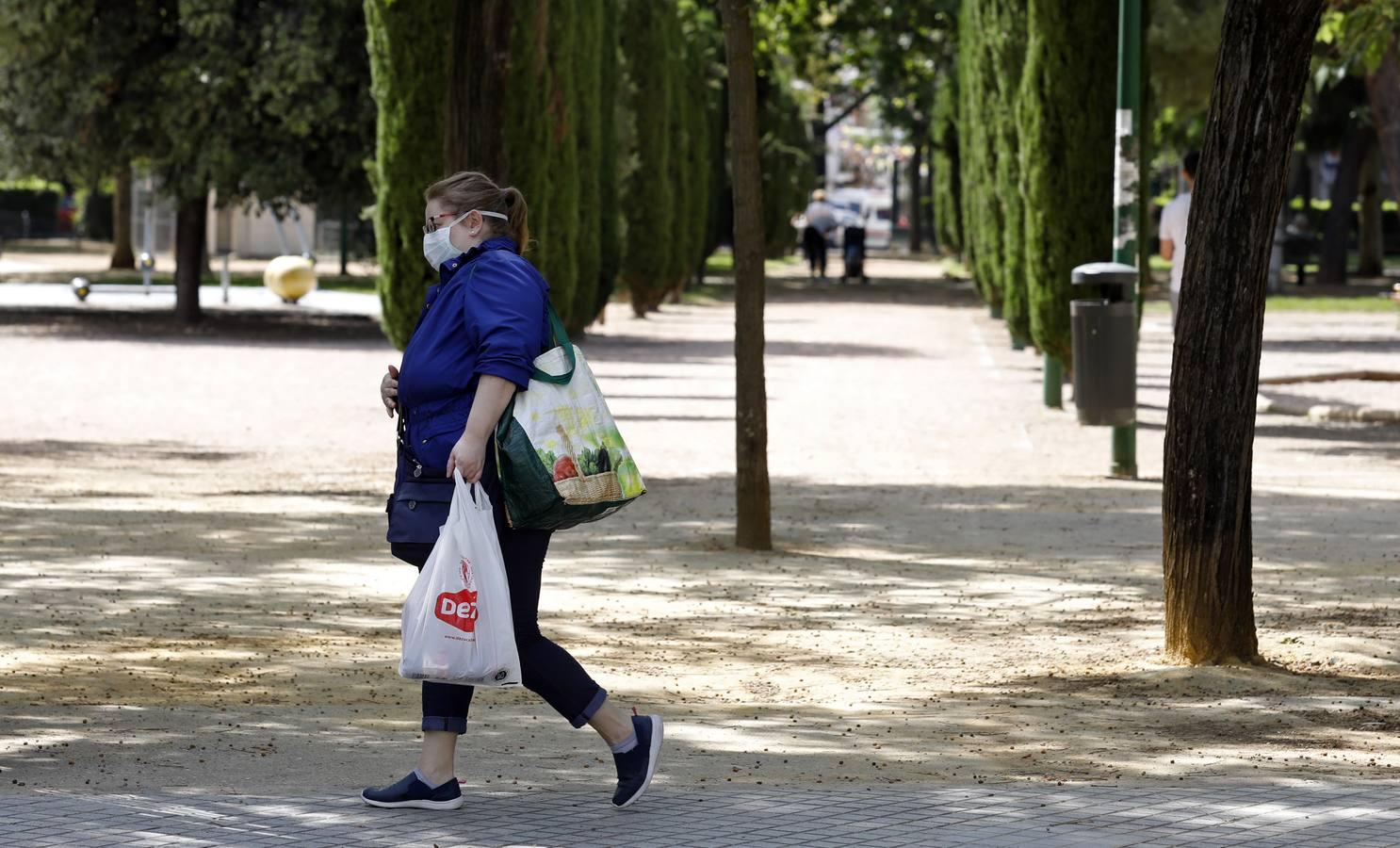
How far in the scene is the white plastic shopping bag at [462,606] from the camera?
17.8 ft

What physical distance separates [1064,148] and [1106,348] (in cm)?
360

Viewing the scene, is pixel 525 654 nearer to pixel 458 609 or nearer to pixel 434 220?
pixel 458 609

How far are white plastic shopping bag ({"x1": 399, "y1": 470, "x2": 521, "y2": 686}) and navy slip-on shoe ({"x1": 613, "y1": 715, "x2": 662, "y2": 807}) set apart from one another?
434 millimetres

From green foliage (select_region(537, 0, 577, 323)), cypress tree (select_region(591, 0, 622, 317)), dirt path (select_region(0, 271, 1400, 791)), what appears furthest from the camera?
cypress tree (select_region(591, 0, 622, 317))

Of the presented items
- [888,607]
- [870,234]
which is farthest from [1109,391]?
[870,234]

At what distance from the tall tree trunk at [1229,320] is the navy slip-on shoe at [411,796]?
124 inches

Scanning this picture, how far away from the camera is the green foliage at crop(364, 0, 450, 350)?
55.6ft

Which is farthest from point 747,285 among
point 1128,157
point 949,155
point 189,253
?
point 949,155

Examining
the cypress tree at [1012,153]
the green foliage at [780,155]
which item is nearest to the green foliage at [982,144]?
the cypress tree at [1012,153]

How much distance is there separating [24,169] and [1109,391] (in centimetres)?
2026

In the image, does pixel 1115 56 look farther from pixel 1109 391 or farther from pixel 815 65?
pixel 815 65

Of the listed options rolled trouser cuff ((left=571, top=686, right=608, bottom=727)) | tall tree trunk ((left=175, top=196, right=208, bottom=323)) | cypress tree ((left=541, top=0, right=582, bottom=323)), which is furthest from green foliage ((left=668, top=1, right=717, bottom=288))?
rolled trouser cuff ((left=571, top=686, right=608, bottom=727))

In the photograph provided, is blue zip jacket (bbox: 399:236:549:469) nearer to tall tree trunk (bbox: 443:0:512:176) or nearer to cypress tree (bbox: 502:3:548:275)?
tall tree trunk (bbox: 443:0:512:176)

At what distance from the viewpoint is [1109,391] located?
14047 millimetres
